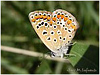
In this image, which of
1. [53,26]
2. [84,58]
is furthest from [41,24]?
[84,58]

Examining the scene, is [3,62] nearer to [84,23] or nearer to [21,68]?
[21,68]

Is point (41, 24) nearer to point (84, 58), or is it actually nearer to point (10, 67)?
point (84, 58)

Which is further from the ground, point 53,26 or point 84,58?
point 53,26

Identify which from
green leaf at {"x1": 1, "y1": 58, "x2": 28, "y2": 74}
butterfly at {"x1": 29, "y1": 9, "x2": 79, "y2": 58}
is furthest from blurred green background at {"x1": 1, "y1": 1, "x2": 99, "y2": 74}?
butterfly at {"x1": 29, "y1": 9, "x2": 79, "y2": 58}

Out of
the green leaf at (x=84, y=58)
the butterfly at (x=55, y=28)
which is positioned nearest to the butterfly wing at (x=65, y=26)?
the butterfly at (x=55, y=28)

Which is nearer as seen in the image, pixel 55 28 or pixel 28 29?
pixel 55 28

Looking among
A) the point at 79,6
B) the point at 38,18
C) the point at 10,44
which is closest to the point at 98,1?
the point at 79,6

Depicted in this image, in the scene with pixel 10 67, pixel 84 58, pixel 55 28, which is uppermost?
pixel 55 28
